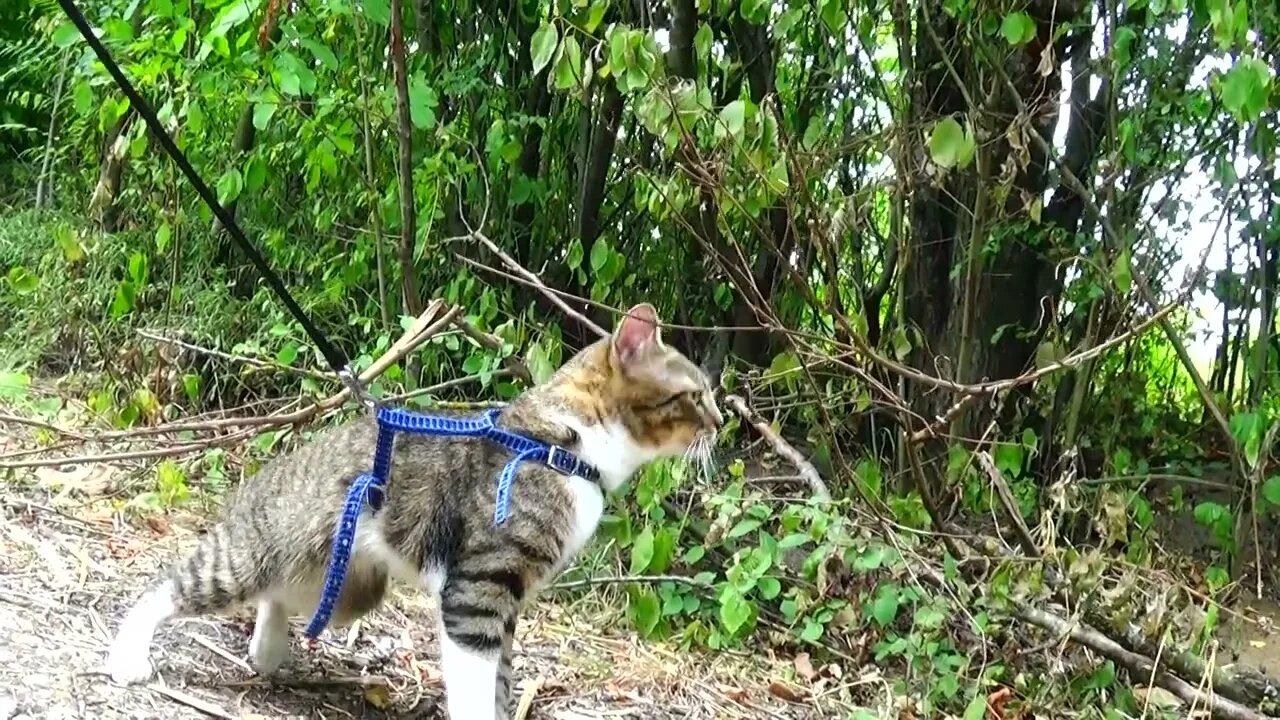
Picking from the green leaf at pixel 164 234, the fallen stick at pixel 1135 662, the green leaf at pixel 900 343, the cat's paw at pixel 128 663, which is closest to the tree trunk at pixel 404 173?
the green leaf at pixel 164 234

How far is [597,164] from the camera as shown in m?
4.77

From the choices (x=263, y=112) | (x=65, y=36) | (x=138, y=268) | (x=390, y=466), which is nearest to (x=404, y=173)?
(x=263, y=112)

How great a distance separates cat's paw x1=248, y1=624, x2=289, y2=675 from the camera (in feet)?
9.95

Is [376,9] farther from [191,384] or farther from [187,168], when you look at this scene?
[191,384]

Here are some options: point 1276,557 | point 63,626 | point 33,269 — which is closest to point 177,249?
point 33,269

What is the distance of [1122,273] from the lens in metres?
3.39

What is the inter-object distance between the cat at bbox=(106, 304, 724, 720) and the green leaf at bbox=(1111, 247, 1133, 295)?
52.8 inches

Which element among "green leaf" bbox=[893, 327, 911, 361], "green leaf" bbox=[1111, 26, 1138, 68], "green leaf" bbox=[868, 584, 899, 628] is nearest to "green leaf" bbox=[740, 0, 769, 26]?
"green leaf" bbox=[1111, 26, 1138, 68]

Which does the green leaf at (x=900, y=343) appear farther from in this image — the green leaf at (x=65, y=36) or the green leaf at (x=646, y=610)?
the green leaf at (x=65, y=36)

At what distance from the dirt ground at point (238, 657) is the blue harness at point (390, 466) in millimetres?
263

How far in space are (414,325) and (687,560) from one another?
1.26 m

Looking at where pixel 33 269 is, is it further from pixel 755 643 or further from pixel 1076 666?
pixel 1076 666

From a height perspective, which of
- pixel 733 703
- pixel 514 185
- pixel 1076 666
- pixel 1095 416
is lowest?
pixel 733 703

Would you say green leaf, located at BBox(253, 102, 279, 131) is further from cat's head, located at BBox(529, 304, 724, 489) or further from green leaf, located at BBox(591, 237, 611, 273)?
cat's head, located at BBox(529, 304, 724, 489)
